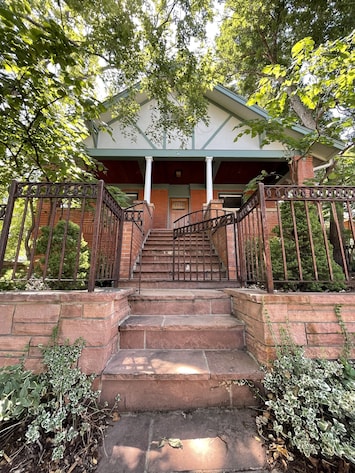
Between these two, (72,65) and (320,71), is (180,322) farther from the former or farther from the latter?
(320,71)

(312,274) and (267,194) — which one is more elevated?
(267,194)

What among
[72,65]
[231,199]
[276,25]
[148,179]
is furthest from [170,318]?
[276,25]

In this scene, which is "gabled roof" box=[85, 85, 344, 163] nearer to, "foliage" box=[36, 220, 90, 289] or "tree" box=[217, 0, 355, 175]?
"tree" box=[217, 0, 355, 175]

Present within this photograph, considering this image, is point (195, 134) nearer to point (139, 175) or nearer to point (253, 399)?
point (139, 175)

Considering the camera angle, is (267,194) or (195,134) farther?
(195,134)

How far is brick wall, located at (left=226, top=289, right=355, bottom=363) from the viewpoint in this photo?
1.59m

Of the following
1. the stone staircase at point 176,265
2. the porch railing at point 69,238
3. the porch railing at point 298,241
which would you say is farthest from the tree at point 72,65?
the porch railing at point 298,241

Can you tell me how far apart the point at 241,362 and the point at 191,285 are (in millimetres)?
2072

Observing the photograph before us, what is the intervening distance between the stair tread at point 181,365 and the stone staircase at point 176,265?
170cm

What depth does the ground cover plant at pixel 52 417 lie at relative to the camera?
1.10 meters

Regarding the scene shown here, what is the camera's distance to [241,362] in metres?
1.66

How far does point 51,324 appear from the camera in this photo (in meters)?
1.60

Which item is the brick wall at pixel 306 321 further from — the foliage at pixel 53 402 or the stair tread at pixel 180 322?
the foliage at pixel 53 402

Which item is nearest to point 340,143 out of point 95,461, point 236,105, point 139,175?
point 236,105
